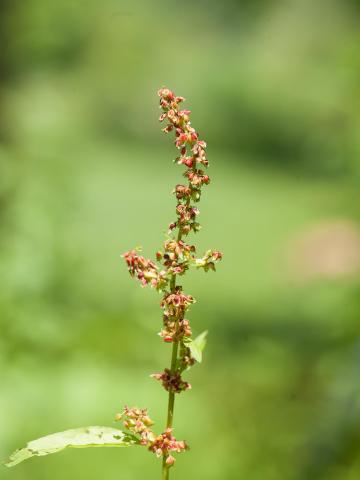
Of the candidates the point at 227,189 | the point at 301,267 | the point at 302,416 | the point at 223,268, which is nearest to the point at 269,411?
the point at 302,416

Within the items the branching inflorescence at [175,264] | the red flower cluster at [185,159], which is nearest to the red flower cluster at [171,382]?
the branching inflorescence at [175,264]

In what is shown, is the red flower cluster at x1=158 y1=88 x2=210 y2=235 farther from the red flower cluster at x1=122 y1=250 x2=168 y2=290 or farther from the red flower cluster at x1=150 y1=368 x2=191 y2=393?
the red flower cluster at x1=150 y1=368 x2=191 y2=393

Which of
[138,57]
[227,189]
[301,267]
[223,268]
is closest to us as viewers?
[301,267]

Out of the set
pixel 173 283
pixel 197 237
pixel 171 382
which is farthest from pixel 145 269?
pixel 197 237

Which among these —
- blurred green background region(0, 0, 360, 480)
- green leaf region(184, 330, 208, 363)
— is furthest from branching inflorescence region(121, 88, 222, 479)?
blurred green background region(0, 0, 360, 480)

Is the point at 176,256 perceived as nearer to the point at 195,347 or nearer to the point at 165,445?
the point at 195,347

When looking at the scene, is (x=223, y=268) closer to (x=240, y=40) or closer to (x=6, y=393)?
(x=6, y=393)
